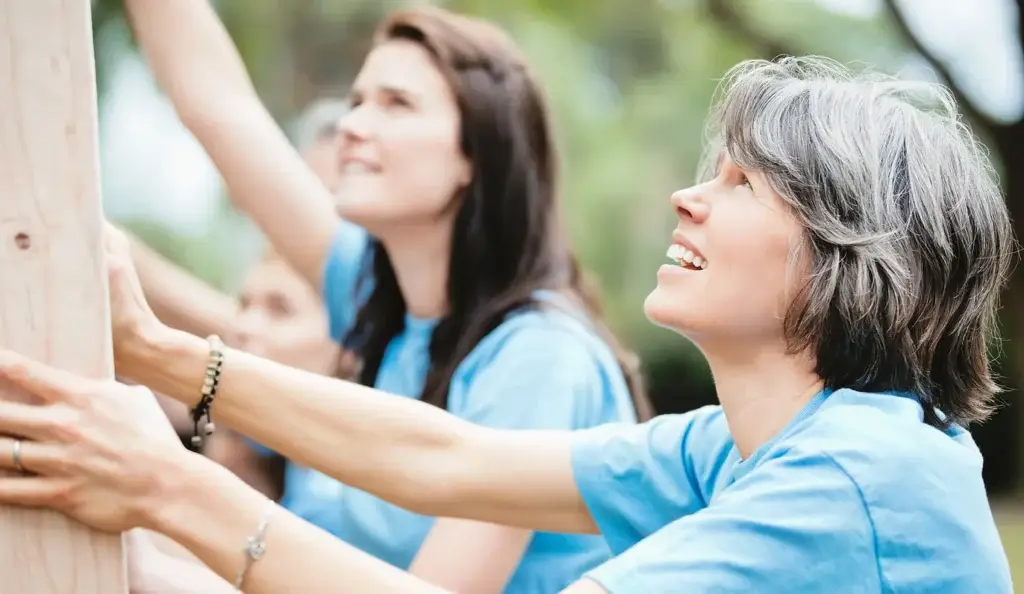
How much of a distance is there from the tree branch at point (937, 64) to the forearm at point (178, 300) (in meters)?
3.95

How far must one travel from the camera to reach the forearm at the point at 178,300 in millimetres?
2771

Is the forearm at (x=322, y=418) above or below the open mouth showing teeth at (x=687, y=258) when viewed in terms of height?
below

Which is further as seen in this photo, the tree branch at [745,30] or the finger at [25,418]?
the tree branch at [745,30]

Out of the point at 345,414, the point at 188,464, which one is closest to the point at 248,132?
the point at 345,414

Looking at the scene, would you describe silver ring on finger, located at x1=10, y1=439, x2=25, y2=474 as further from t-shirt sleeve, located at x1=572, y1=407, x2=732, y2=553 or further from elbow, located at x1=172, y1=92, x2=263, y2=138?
elbow, located at x1=172, y1=92, x2=263, y2=138

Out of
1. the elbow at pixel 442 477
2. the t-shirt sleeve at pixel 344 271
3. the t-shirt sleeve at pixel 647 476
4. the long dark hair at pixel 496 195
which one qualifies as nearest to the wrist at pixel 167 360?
the elbow at pixel 442 477

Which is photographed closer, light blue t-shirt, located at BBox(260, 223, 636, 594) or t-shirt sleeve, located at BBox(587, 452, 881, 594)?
t-shirt sleeve, located at BBox(587, 452, 881, 594)

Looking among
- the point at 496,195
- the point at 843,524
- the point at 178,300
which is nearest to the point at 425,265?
the point at 496,195

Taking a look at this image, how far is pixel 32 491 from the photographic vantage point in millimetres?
1067

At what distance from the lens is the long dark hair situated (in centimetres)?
209

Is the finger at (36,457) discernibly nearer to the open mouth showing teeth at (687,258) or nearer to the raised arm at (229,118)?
the open mouth showing teeth at (687,258)

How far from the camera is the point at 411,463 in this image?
1.47 metres

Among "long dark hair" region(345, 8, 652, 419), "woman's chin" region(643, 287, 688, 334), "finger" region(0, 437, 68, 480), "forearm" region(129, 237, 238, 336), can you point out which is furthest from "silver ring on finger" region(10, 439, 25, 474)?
"forearm" region(129, 237, 238, 336)

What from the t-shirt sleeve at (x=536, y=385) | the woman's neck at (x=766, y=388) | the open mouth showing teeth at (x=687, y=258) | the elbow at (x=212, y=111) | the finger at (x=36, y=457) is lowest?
the t-shirt sleeve at (x=536, y=385)
